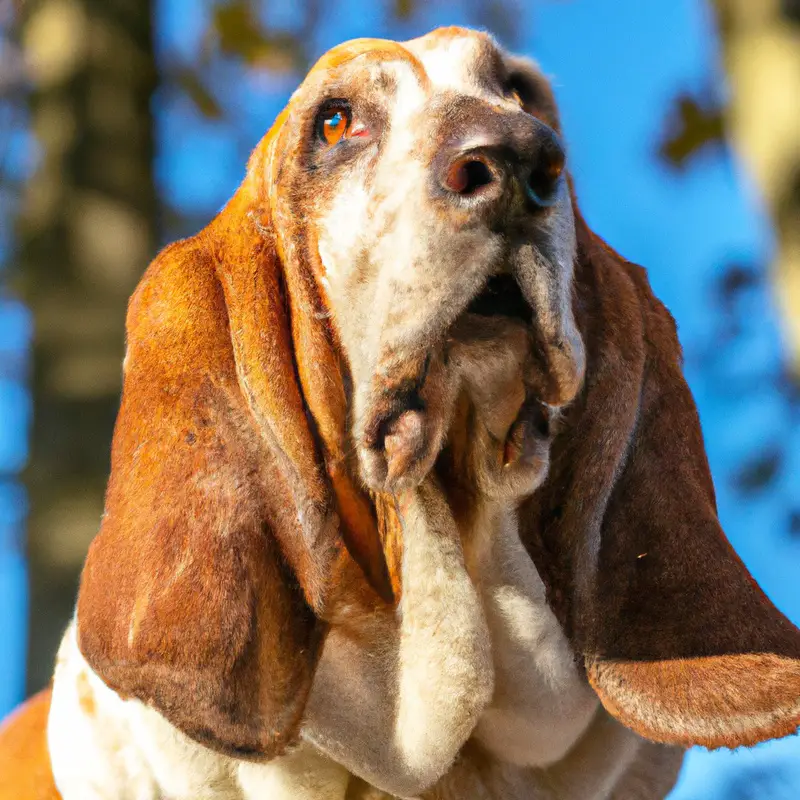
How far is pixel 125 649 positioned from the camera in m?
1.91

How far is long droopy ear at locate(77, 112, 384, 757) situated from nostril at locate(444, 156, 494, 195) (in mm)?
538

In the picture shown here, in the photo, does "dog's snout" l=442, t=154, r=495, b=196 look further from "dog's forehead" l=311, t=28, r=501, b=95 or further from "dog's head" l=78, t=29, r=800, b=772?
"dog's forehead" l=311, t=28, r=501, b=95

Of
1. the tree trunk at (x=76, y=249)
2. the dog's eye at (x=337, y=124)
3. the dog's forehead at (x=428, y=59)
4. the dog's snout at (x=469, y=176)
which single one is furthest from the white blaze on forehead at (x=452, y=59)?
the tree trunk at (x=76, y=249)

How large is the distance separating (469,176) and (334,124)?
0.50 m

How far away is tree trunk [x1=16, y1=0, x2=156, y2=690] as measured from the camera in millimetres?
4551

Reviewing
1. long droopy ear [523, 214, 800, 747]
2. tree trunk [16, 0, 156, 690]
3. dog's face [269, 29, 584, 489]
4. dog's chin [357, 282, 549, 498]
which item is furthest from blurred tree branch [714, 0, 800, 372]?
tree trunk [16, 0, 156, 690]

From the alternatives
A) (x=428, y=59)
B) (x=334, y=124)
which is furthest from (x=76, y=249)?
(x=428, y=59)

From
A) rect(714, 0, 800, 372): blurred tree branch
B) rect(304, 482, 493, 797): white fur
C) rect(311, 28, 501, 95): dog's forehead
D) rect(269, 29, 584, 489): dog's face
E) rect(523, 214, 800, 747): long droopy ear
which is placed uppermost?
rect(714, 0, 800, 372): blurred tree branch

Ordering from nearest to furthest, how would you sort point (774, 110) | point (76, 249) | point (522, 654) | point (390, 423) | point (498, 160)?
point (498, 160), point (390, 423), point (522, 654), point (774, 110), point (76, 249)

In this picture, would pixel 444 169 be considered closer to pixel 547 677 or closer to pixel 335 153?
pixel 335 153

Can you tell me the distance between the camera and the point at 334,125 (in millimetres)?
2160

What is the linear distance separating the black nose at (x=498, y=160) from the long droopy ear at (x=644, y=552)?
473mm

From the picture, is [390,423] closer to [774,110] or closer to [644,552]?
[644,552]

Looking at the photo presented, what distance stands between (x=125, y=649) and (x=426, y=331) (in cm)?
82
